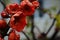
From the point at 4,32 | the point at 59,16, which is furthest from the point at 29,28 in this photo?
the point at 4,32

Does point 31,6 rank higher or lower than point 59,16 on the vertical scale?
higher

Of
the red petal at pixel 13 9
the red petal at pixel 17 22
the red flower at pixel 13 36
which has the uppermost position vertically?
the red petal at pixel 13 9

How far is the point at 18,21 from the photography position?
45 centimetres

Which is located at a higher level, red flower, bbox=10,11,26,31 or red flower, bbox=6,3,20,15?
red flower, bbox=6,3,20,15

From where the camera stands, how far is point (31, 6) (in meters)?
0.46

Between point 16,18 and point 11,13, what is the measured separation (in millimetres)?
14

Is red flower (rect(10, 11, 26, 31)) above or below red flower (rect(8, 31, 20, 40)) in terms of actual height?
above

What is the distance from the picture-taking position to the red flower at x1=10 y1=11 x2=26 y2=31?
17.1 inches

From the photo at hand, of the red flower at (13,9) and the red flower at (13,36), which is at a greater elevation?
the red flower at (13,9)

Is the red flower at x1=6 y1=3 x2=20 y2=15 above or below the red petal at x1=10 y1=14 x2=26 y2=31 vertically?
above

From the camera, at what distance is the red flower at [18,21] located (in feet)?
1.42

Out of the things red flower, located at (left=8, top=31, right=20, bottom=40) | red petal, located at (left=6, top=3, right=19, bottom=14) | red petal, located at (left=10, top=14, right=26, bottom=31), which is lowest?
red flower, located at (left=8, top=31, right=20, bottom=40)

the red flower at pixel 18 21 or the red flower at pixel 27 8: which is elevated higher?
the red flower at pixel 27 8

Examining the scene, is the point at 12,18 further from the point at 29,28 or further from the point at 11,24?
the point at 29,28
